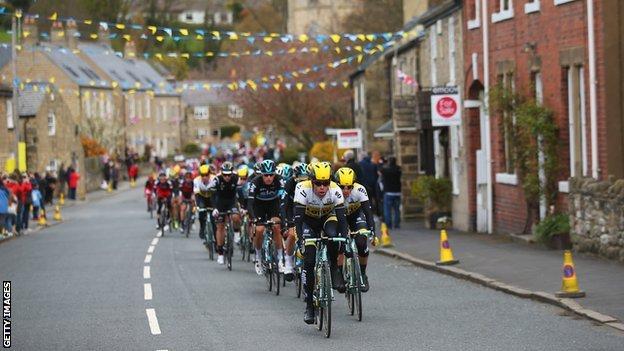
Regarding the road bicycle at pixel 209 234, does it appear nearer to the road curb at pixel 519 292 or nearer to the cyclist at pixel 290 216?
the road curb at pixel 519 292

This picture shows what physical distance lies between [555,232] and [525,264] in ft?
9.88

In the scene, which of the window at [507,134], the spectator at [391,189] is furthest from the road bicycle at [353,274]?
the spectator at [391,189]

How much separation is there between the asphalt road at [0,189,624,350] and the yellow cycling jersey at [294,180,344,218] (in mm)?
1356

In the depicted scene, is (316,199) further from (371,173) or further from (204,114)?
(204,114)

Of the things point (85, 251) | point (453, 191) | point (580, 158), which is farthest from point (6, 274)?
point (453, 191)

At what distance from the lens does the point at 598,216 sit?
2281cm

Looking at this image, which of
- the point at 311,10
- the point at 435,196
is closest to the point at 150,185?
the point at 435,196

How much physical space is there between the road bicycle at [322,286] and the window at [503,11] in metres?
15.6

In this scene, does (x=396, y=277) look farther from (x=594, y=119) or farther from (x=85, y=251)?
(x=85, y=251)

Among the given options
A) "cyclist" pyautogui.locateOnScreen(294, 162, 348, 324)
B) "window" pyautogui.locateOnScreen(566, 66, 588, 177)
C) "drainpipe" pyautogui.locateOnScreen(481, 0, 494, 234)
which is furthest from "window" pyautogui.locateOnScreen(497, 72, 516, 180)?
"cyclist" pyautogui.locateOnScreen(294, 162, 348, 324)

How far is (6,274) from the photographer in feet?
85.7

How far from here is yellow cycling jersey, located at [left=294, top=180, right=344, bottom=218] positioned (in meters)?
15.8

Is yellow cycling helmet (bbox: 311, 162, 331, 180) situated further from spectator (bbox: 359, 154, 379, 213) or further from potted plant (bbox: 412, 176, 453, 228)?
potted plant (bbox: 412, 176, 453, 228)

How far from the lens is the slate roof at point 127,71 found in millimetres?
100750
